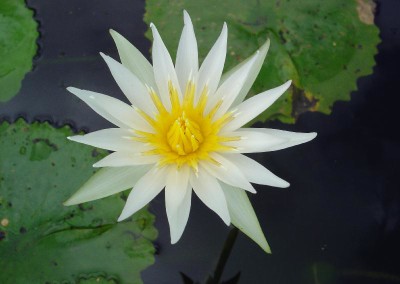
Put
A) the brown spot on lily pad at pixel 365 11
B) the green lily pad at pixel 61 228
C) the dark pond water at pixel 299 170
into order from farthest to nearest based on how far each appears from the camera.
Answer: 1. the brown spot on lily pad at pixel 365 11
2. the dark pond water at pixel 299 170
3. the green lily pad at pixel 61 228

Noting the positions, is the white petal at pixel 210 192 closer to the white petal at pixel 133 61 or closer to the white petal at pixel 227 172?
the white petal at pixel 227 172

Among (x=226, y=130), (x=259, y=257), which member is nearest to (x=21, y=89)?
(x=226, y=130)

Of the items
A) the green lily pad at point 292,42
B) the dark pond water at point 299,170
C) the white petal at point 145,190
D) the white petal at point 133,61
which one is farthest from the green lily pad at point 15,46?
the white petal at point 145,190

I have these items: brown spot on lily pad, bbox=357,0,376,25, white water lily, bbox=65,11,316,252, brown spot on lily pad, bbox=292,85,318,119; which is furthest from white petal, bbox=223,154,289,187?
brown spot on lily pad, bbox=357,0,376,25

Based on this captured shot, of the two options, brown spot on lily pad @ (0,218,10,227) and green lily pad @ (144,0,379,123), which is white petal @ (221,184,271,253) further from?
brown spot on lily pad @ (0,218,10,227)

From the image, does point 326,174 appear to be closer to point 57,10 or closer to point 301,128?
point 301,128

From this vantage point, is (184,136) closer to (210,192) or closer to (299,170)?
(210,192)
